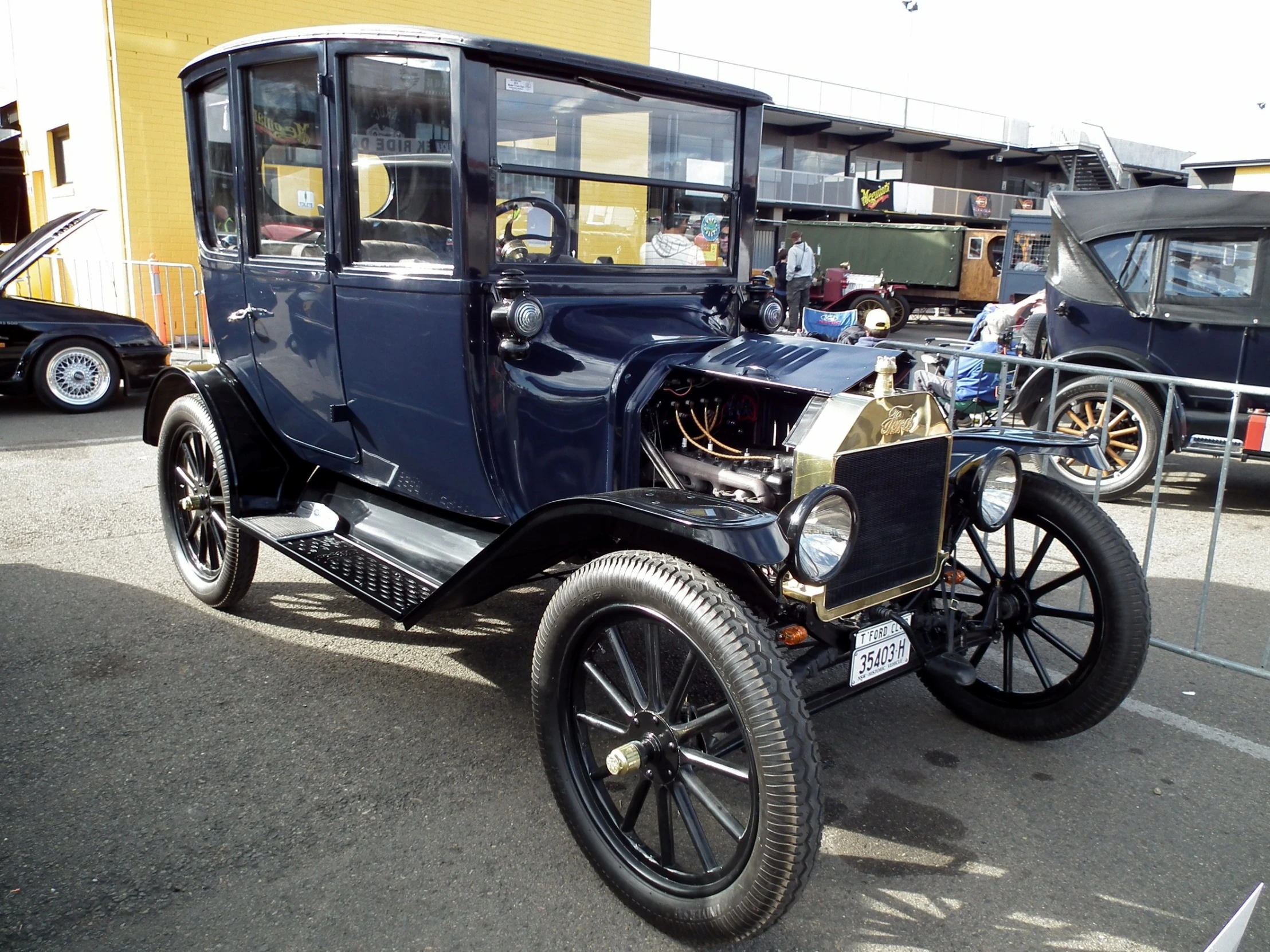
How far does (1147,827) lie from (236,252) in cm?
365

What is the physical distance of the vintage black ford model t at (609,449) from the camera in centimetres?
220

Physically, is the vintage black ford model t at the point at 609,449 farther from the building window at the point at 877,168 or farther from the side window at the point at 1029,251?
the building window at the point at 877,168

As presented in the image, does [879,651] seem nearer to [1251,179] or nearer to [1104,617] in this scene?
[1104,617]

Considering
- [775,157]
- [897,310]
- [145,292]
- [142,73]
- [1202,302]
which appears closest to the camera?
[1202,302]

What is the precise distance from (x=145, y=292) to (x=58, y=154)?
154 inches

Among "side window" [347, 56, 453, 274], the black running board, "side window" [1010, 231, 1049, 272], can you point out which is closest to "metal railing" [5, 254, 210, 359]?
the black running board

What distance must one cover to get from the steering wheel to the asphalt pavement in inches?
58.7

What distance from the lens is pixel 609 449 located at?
2904 millimetres

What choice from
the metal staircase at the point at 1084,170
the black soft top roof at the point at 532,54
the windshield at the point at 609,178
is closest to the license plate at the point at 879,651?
the windshield at the point at 609,178

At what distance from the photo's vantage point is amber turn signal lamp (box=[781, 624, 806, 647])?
2330mm

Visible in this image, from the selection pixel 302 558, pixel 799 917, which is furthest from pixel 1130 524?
pixel 302 558

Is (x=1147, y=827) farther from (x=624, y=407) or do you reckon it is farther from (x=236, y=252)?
(x=236, y=252)

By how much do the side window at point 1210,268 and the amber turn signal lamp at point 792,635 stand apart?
5573mm

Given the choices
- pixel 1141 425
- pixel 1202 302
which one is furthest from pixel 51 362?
pixel 1202 302
